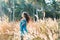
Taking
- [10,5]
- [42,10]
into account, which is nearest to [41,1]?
[42,10]

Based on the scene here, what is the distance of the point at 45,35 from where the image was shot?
2.16 m

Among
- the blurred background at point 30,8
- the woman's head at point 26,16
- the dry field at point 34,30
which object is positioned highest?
the blurred background at point 30,8

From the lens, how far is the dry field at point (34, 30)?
6.89ft

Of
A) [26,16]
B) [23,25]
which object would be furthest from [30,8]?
[23,25]

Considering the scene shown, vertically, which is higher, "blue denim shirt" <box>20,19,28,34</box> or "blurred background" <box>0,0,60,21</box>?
"blurred background" <box>0,0,60,21</box>

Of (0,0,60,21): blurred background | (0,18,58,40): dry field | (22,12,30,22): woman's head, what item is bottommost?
(0,18,58,40): dry field

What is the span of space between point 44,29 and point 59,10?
0.32 metres

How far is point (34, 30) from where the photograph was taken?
2.14 meters

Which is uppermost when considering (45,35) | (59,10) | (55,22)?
(59,10)

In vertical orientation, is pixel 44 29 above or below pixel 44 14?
below

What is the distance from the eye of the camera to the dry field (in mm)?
2100

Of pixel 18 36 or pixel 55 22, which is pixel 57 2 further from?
pixel 18 36

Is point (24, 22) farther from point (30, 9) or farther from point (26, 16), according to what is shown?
point (30, 9)

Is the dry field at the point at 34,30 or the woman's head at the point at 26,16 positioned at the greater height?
the woman's head at the point at 26,16
